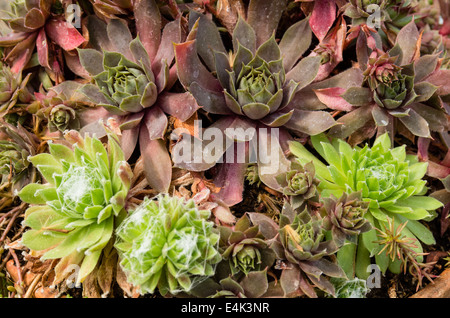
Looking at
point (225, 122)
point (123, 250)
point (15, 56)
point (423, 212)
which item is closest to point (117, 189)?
point (123, 250)

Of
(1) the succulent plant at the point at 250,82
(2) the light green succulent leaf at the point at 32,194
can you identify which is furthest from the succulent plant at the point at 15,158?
(1) the succulent plant at the point at 250,82

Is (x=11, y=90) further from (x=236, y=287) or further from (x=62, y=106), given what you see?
(x=236, y=287)

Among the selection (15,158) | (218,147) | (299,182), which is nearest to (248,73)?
(218,147)

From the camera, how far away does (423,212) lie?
5.07 feet

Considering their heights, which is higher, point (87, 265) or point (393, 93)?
point (393, 93)

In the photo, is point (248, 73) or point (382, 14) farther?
point (382, 14)

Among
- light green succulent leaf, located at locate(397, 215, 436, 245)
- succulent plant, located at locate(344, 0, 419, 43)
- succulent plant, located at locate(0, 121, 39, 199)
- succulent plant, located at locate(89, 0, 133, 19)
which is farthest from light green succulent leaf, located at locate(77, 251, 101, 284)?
succulent plant, located at locate(344, 0, 419, 43)

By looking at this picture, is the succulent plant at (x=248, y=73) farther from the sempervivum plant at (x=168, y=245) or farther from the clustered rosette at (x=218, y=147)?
the sempervivum plant at (x=168, y=245)

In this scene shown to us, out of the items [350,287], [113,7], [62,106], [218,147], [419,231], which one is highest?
[113,7]

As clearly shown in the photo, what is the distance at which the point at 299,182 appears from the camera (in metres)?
1.51

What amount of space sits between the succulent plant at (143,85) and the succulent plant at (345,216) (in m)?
0.63

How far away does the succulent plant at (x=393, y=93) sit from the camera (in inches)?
65.4

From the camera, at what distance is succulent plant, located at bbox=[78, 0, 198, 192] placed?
1.61m

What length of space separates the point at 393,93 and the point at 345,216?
0.57 metres
